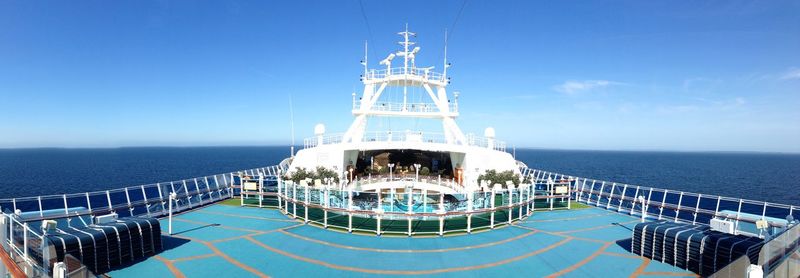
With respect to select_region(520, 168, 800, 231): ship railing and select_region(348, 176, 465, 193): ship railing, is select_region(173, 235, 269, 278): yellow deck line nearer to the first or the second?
select_region(348, 176, 465, 193): ship railing

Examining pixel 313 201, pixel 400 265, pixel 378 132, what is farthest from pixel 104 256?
pixel 378 132

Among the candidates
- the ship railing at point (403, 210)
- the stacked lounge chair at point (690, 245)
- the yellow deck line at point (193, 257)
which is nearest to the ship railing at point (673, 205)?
the stacked lounge chair at point (690, 245)

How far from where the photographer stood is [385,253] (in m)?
14.5

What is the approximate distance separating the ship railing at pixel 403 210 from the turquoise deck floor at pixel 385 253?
0.97 meters

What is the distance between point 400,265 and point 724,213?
17.0 m

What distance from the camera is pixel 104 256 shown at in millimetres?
12125

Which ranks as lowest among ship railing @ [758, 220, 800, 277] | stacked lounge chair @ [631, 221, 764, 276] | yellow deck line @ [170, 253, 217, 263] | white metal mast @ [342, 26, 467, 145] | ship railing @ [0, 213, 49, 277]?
yellow deck line @ [170, 253, 217, 263]

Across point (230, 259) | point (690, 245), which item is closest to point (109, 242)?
point (230, 259)

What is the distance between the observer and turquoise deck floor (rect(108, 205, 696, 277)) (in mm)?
12570

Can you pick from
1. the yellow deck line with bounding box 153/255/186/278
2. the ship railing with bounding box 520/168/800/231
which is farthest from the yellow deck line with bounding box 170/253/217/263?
the ship railing with bounding box 520/168/800/231

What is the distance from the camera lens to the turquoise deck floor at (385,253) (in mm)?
12570

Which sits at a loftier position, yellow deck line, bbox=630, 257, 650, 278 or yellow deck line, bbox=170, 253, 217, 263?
yellow deck line, bbox=170, 253, 217, 263

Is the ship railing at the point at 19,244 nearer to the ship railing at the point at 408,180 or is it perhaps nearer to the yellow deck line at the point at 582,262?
the yellow deck line at the point at 582,262

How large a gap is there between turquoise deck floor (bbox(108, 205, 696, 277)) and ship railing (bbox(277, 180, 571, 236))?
3.19 feet
